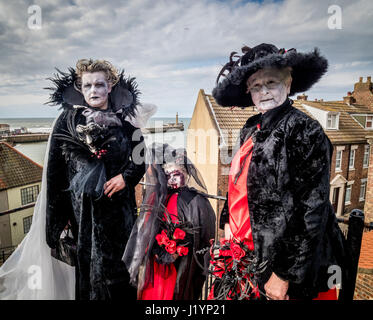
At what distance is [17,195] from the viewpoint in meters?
2.47

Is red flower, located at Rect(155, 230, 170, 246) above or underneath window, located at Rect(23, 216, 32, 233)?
above

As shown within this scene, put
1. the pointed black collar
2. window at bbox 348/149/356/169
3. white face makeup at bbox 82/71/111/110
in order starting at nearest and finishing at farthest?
the pointed black collar → white face makeup at bbox 82/71/111/110 → window at bbox 348/149/356/169

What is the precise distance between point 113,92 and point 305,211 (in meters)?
1.81

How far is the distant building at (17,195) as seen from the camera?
Result: 2352 mm

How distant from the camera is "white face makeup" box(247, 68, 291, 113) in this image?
146 cm

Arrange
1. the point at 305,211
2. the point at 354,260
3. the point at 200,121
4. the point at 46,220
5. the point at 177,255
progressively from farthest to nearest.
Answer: the point at 200,121, the point at 46,220, the point at 177,255, the point at 354,260, the point at 305,211

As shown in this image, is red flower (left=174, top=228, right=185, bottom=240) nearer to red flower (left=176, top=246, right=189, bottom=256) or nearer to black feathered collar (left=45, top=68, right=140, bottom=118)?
red flower (left=176, top=246, right=189, bottom=256)

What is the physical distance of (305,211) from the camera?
127 centimetres

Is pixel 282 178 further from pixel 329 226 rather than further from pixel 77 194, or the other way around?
pixel 77 194

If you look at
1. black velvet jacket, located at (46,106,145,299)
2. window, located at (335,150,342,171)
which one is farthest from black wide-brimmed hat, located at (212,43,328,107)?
window, located at (335,150,342,171)

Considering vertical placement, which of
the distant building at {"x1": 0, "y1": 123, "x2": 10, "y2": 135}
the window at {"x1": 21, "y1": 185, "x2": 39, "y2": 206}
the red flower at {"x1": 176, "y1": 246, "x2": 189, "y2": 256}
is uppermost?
the distant building at {"x1": 0, "y1": 123, "x2": 10, "y2": 135}

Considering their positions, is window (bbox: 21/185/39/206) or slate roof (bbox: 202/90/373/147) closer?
slate roof (bbox: 202/90/373/147)

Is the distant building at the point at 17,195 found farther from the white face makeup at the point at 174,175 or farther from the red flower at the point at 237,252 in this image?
the red flower at the point at 237,252
